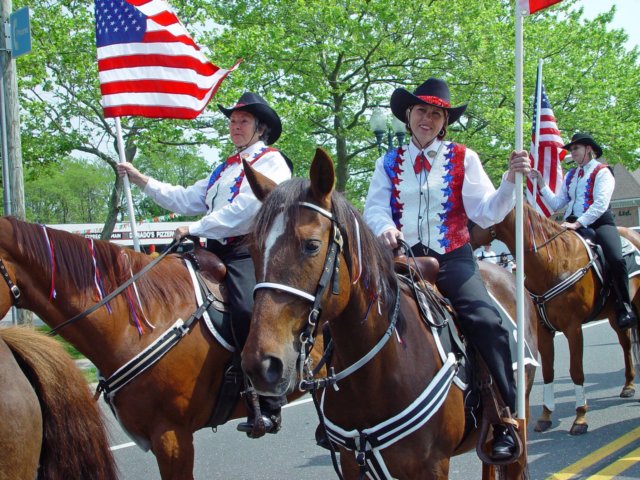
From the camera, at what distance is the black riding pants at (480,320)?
342 cm

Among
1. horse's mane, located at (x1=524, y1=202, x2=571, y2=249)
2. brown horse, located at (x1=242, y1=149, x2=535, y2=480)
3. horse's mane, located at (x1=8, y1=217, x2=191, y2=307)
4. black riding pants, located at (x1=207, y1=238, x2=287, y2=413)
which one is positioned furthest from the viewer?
horse's mane, located at (x1=524, y1=202, x2=571, y2=249)

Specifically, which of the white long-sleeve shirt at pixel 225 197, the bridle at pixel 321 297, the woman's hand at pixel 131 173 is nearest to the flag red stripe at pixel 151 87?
the woman's hand at pixel 131 173

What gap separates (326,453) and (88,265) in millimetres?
3270

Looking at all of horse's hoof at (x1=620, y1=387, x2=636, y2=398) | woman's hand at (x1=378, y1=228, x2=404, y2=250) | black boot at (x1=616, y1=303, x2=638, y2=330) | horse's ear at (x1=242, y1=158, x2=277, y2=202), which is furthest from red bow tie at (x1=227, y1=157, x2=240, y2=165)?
horse's hoof at (x1=620, y1=387, x2=636, y2=398)

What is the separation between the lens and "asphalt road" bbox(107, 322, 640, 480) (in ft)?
17.6

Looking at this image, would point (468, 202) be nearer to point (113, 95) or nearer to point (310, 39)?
point (113, 95)

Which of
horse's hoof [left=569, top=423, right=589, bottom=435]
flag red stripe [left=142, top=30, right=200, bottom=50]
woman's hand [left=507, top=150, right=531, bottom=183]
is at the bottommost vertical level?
horse's hoof [left=569, top=423, right=589, bottom=435]

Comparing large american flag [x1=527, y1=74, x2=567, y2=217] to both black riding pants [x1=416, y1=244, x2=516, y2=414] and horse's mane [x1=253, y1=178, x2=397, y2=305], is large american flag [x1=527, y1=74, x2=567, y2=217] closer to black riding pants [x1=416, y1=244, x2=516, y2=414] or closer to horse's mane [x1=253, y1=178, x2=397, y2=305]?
black riding pants [x1=416, y1=244, x2=516, y2=414]

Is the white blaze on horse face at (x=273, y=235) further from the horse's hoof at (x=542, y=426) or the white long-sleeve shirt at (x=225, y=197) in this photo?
the horse's hoof at (x=542, y=426)

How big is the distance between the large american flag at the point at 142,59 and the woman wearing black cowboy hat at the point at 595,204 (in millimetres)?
4197

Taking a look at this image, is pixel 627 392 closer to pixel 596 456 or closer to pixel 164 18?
pixel 596 456

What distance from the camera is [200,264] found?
4379mm

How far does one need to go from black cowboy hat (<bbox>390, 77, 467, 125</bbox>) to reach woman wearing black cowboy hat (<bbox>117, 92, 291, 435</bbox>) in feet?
3.61

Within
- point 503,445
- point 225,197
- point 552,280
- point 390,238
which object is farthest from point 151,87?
point 552,280
